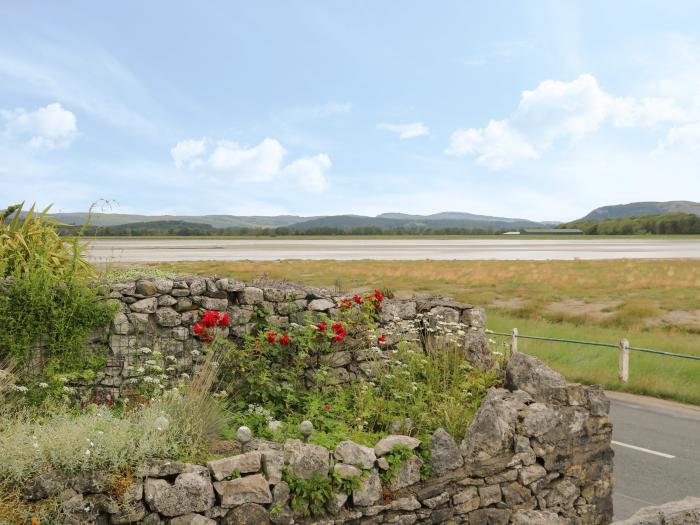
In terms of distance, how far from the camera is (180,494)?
5453 mm

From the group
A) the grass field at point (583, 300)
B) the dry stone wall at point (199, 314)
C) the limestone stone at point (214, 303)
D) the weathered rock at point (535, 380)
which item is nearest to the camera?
the weathered rock at point (535, 380)

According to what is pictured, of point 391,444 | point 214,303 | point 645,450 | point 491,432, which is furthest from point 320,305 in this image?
point 645,450

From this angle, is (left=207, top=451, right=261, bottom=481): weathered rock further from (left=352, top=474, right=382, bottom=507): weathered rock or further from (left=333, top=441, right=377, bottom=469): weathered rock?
(left=352, top=474, right=382, bottom=507): weathered rock

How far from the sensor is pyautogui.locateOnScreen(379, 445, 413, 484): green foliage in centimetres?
632

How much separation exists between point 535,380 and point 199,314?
4.91 m

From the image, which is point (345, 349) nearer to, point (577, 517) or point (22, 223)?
point (577, 517)

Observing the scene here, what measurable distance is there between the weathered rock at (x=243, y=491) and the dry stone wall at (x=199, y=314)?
115 inches

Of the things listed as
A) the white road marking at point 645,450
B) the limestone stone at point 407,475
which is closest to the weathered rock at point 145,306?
the limestone stone at point 407,475

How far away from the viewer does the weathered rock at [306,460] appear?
5.89 metres

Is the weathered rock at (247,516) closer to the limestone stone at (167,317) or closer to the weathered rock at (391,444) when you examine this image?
the weathered rock at (391,444)

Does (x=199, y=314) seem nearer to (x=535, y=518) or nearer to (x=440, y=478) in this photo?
(x=440, y=478)

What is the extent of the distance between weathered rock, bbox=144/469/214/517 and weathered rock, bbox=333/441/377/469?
137 cm

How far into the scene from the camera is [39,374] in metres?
7.92

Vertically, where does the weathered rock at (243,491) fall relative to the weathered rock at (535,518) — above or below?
above
